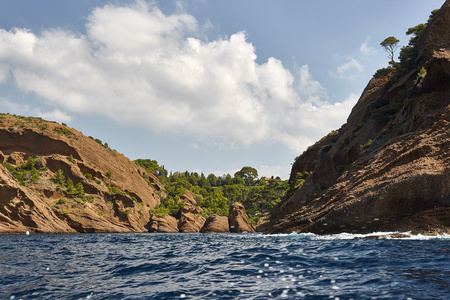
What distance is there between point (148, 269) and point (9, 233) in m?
43.2

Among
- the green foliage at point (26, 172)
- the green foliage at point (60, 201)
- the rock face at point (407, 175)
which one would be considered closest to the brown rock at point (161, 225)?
the green foliage at point (60, 201)

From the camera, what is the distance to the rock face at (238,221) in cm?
7331

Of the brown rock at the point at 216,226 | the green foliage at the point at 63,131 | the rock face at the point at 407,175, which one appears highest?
the green foliage at the point at 63,131

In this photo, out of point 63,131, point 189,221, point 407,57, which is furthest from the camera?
point 189,221

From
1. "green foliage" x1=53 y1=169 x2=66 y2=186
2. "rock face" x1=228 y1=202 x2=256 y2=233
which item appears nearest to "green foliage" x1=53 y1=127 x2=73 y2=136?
"green foliage" x1=53 y1=169 x2=66 y2=186

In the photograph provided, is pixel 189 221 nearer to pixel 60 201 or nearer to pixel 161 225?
pixel 161 225

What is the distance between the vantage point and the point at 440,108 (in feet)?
90.5

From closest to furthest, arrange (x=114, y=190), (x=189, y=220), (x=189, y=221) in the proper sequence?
1. (x=114, y=190)
2. (x=189, y=221)
3. (x=189, y=220)

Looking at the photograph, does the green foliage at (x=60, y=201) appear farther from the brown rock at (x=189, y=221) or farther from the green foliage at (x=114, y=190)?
the brown rock at (x=189, y=221)

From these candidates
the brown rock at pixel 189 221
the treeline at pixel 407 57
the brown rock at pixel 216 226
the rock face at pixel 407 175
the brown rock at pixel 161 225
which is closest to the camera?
the rock face at pixel 407 175

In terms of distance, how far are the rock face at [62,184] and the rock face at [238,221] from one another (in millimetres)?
21533

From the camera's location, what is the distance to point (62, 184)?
2484 inches

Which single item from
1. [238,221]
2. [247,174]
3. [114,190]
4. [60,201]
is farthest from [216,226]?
[247,174]

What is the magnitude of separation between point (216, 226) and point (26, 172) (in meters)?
41.3
